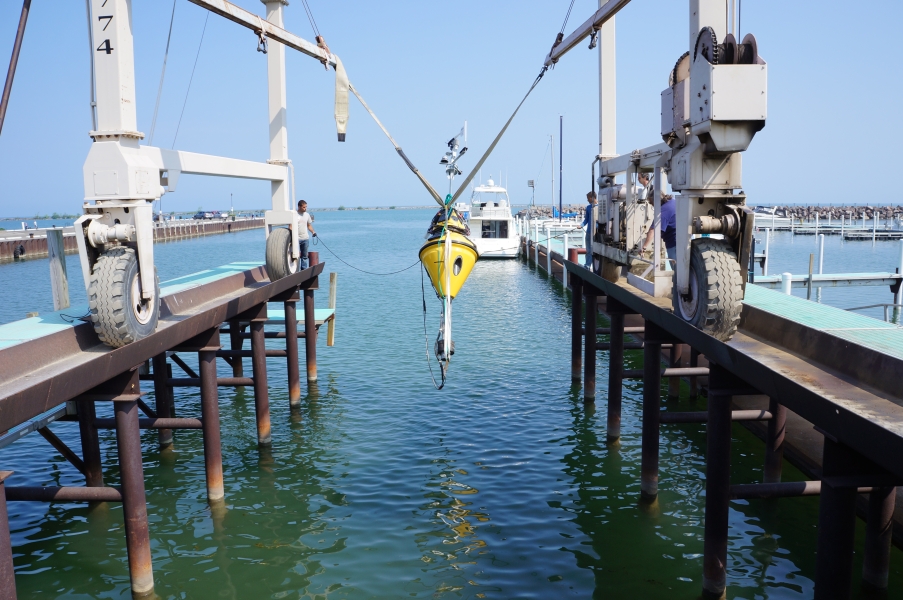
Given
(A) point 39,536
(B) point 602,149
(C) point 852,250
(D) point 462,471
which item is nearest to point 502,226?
(C) point 852,250

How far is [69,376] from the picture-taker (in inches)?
224

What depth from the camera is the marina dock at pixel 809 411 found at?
470cm

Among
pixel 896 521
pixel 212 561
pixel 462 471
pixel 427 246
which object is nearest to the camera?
pixel 896 521

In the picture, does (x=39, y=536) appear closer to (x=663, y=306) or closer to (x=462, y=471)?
(x=462, y=471)

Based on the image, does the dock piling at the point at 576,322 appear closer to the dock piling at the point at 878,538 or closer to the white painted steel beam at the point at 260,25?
the white painted steel beam at the point at 260,25

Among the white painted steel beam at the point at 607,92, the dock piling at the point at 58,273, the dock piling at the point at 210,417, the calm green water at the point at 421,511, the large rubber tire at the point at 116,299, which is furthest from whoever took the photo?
the white painted steel beam at the point at 607,92

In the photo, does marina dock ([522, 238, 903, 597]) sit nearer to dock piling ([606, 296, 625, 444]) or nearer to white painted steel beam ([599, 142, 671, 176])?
dock piling ([606, 296, 625, 444])

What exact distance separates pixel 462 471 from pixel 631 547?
10.2ft

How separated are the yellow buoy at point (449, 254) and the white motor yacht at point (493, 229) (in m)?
31.8

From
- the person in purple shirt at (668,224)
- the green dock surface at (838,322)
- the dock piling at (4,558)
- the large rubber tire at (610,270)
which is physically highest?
the person in purple shirt at (668,224)

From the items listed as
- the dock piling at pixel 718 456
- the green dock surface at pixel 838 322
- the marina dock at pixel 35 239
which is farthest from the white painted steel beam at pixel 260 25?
the marina dock at pixel 35 239

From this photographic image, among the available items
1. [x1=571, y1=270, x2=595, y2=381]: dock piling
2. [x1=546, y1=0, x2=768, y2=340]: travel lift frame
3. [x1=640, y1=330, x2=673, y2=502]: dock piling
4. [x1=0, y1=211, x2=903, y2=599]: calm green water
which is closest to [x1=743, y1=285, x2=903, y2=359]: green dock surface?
[x1=546, y1=0, x2=768, y2=340]: travel lift frame

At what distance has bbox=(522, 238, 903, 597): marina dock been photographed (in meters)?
4.70

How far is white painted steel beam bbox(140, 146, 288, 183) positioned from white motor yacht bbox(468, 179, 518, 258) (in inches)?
1243
